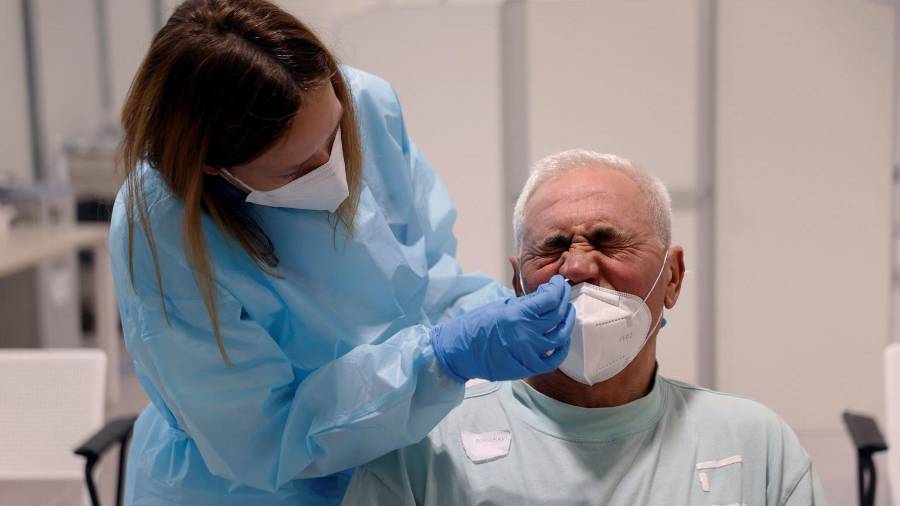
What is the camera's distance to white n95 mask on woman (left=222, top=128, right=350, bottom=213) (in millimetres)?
1236

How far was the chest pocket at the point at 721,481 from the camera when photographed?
4.48 feet

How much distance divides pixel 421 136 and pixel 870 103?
148cm

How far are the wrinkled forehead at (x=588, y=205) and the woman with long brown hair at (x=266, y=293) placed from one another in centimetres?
19

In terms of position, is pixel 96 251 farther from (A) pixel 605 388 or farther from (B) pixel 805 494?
(B) pixel 805 494

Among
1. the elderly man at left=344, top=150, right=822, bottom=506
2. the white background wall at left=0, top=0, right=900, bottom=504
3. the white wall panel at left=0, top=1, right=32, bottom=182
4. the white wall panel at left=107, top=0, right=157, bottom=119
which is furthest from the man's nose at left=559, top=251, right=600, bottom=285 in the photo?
the white wall panel at left=107, top=0, right=157, bottom=119

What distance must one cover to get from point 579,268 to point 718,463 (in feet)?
1.23

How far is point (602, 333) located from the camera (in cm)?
133

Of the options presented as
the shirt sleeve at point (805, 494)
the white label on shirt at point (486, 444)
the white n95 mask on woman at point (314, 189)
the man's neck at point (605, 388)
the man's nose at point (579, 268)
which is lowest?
the shirt sleeve at point (805, 494)

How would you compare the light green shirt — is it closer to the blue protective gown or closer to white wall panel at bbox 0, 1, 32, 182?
the blue protective gown

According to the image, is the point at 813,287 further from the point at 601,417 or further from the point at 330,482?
the point at 330,482

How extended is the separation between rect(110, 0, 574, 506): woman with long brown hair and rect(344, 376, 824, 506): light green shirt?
0.49 feet

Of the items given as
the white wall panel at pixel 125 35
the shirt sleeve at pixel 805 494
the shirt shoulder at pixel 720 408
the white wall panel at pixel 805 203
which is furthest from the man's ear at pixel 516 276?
the white wall panel at pixel 125 35

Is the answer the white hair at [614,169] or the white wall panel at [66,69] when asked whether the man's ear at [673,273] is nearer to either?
the white hair at [614,169]

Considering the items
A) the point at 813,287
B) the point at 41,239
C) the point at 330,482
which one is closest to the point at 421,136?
the point at 813,287
